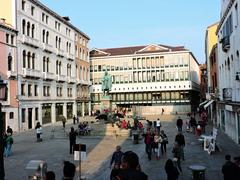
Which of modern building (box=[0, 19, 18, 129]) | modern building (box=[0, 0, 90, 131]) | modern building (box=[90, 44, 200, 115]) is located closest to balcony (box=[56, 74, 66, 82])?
modern building (box=[0, 0, 90, 131])

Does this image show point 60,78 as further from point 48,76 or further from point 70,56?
point 70,56

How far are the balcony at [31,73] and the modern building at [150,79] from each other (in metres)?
27.6

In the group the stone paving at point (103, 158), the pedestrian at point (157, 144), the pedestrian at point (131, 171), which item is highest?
the pedestrian at point (131, 171)

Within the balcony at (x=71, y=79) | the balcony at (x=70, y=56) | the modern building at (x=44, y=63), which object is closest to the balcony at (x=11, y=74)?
the modern building at (x=44, y=63)

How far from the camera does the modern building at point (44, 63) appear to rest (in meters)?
39.8

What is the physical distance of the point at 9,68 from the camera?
3759 centimetres

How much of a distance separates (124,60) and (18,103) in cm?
3633

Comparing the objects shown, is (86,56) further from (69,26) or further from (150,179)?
(150,179)

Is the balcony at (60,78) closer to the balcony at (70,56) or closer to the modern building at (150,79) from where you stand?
the balcony at (70,56)

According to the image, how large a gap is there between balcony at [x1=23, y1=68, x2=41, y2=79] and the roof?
30988 millimetres

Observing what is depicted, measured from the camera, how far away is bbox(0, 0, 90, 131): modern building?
1569 inches

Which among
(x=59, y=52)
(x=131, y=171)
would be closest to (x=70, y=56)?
(x=59, y=52)

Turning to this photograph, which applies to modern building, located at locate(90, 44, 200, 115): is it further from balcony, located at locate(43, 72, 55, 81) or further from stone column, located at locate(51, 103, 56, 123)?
balcony, located at locate(43, 72, 55, 81)

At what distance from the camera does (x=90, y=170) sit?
1591 centimetres
